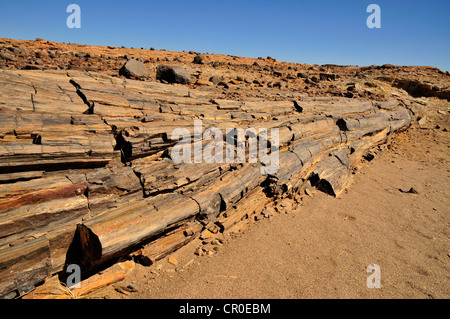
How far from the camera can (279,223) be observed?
20.5ft

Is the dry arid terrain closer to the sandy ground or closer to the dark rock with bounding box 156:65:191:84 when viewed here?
the sandy ground

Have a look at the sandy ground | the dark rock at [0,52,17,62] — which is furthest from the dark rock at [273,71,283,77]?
the dark rock at [0,52,17,62]

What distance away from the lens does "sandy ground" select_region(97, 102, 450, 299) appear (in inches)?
169

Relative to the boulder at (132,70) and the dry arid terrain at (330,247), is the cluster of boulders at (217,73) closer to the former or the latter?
the boulder at (132,70)

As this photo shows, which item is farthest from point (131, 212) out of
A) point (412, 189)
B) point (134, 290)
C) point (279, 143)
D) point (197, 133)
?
point (412, 189)

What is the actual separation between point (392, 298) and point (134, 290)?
15.2 feet

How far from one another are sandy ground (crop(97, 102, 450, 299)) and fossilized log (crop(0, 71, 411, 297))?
55 centimetres

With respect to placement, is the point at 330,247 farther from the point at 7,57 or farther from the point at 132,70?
the point at 7,57

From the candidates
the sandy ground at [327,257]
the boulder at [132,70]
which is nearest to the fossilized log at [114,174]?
the sandy ground at [327,257]

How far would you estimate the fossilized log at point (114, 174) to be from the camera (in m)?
3.83

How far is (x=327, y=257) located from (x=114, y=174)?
491 cm
